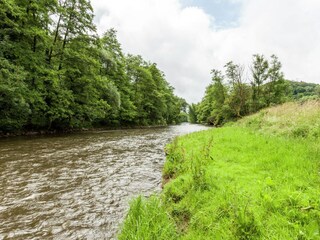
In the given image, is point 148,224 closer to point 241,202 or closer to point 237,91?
point 241,202

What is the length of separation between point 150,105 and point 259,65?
71.8 ft

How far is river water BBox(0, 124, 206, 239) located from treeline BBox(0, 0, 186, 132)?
614cm

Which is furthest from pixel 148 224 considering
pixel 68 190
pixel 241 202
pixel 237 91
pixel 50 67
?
pixel 237 91

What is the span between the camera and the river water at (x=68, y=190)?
4195mm

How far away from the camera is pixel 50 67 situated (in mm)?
19062

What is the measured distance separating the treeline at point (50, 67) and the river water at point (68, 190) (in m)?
6.14

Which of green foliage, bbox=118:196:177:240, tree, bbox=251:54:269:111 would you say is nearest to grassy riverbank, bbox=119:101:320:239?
green foliage, bbox=118:196:177:240

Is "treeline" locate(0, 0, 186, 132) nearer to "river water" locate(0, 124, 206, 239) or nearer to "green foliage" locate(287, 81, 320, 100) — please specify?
"river water" locate(0, 124, 206, 239)

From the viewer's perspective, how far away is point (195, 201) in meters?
4.54

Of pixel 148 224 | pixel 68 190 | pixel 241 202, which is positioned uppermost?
pixel 241 202

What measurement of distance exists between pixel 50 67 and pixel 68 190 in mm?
16675

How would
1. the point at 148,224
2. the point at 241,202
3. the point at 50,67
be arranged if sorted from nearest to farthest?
the point at 148,224
the point at 241,202
the point at 50,67

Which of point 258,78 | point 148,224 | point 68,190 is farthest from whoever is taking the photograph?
point 258,78

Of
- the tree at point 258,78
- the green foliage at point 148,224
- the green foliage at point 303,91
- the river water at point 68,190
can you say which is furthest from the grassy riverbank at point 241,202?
the green foliage at point 303,91
